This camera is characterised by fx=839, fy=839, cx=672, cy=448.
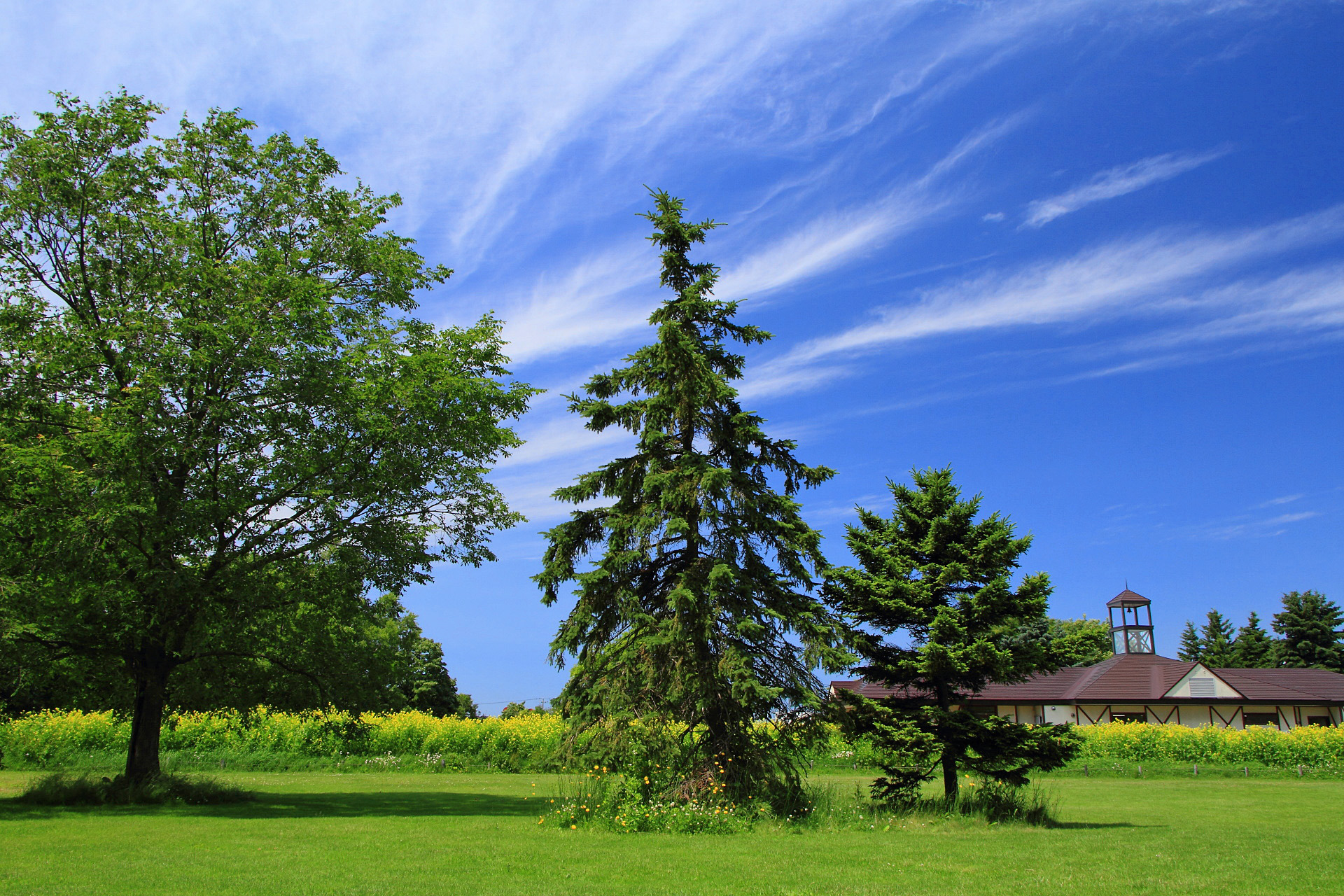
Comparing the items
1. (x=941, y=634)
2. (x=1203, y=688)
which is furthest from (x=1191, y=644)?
(x=941, y=634)

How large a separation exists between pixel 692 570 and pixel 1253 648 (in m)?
73.5

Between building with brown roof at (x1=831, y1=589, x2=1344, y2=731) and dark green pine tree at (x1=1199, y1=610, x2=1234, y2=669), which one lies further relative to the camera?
dark green pine tree at (x1=1199, y1=610, x2=1234, y2=669)

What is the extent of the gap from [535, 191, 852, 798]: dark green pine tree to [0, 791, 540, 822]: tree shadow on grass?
4088mm

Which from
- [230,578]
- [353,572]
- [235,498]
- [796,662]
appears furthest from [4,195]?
[796,662]

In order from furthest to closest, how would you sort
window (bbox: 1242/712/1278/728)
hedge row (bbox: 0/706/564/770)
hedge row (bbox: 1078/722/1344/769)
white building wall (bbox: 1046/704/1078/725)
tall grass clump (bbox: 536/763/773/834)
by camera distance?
white building wall (bbox: 1046/704/1078/725), window (bbox: 1242/712/1278/728), hedge row (bbox: 1078/722/1344/769), hedge row (bbox: 0/706/564/770), tall grass clump (bbox: 536/763/773/834)

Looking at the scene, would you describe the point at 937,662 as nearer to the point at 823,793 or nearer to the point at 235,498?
the point at 823,793

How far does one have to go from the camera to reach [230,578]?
18031 millimetres

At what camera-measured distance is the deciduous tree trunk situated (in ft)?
61.9

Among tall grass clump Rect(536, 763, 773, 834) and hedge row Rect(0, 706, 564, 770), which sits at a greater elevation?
tall grass clump Rect(536, 763, 773, 834)

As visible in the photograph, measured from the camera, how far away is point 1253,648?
69875 millimetres

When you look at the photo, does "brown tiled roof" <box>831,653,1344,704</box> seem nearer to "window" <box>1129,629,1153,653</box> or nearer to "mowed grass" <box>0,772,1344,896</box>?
"window" <box>1129,629,1153,653</box>

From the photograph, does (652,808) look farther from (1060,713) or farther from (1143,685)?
(1143,685)

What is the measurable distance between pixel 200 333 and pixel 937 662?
17051mm

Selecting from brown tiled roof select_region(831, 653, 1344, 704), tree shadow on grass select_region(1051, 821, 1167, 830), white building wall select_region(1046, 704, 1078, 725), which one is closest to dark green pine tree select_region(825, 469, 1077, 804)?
tree shadow on grass select_region(1051, 821, 1167, 830)
